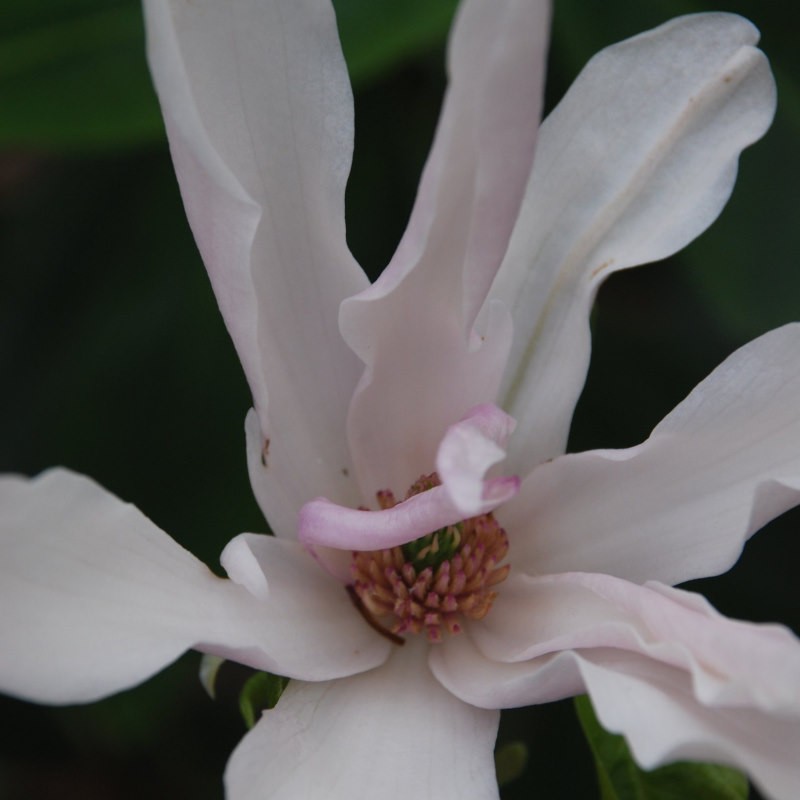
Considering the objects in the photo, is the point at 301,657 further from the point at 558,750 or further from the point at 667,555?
the point at 558,750

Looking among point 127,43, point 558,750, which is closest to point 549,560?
point 558,750

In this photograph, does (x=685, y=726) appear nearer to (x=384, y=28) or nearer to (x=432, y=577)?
(x=432, y=577)

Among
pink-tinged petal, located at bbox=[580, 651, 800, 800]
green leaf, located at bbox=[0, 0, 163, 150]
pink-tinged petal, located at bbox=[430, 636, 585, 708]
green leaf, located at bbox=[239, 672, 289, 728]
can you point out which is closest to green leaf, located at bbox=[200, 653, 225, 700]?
green leaf, located at bbox=[239, 672, 289, 728]

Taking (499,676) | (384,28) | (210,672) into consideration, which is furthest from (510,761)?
(384,28)

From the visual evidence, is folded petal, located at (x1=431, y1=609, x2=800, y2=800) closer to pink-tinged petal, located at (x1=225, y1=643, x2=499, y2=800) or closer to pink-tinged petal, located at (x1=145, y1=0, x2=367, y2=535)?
pink-tinged petal, located at (x1=225, y1=643, x2=499, y2=800)

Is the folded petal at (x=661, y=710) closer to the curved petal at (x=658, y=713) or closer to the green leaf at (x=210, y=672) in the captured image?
the curved petal at (x=658, y=713)

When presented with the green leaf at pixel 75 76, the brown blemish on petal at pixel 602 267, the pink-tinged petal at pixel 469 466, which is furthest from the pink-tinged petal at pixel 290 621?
the green leaf at pixel 75 76

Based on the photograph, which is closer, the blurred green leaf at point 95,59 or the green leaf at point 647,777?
the green leaf at point 647,777
